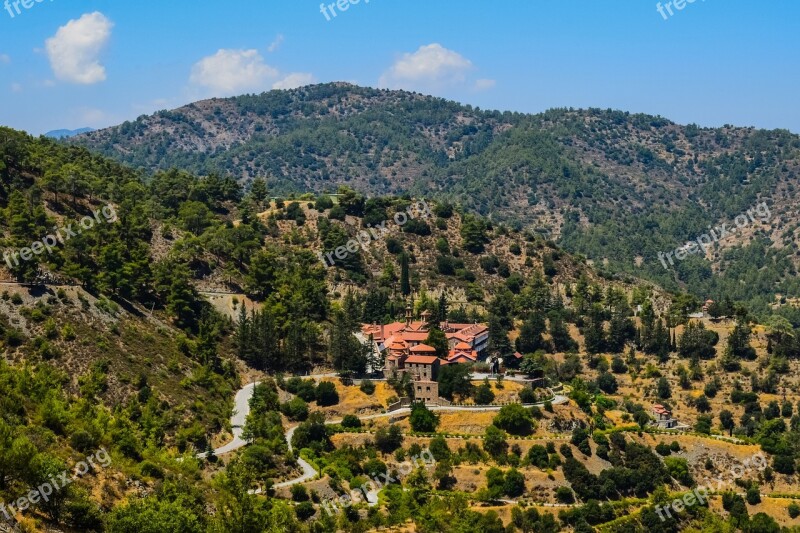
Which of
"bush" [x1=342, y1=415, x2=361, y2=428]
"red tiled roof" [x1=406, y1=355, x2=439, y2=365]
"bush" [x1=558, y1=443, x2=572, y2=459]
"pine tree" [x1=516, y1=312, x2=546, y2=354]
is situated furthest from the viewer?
"pine tree" [x1=516, y1=312, x2=546, y2=354]

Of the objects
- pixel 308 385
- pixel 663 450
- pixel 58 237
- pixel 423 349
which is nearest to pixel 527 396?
pixel 423 349

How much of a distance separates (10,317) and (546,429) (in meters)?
48.5

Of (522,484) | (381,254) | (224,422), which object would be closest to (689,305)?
(381,254)

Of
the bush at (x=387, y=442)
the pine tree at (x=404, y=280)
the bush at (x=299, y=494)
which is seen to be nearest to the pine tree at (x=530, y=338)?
the pine tree at (x=404, y=280)

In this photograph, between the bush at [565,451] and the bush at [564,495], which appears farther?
the bush at [565,451]

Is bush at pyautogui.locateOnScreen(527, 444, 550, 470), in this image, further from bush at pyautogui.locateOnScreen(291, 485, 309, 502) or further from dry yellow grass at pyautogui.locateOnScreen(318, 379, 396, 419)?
bush at pyautogui.locateOnScreen(291, 485, 309, 502)

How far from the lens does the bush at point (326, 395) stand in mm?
93312

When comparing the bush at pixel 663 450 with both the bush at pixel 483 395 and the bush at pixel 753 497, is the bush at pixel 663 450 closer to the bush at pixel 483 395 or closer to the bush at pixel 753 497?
the bush at pixel 753 497

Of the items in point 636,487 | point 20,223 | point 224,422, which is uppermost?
point 20,223

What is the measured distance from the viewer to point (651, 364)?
411 feet

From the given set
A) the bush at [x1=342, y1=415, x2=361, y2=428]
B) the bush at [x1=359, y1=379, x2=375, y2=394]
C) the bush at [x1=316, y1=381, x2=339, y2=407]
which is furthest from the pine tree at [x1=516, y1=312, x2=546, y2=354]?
the bush at [x1=342, y1=415, x2=361, y2=428]

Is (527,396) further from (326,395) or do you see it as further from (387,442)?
(326,395)

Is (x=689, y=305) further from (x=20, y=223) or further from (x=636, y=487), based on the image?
(x=20, y=223)

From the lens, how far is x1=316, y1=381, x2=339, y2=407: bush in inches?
3674
